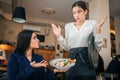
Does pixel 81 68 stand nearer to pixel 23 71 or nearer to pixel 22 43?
pixel 23 71

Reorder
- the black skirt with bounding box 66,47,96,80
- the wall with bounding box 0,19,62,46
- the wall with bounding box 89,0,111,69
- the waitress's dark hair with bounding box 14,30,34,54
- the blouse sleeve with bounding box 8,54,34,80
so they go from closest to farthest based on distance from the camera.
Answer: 1. the black skirt with bounding box 66,47,96,80
2. the blouse sleeve with bounding box 8,54,34,80
3. the waitress's dark hair with bounding box 14,30,34,54
4. the wall with bounding box 89,0,111,69
5. the wall with bounding box 0,19,62,46

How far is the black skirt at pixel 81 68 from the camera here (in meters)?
1.22

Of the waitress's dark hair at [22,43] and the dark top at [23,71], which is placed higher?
the waitress's dark hair at [22,43]

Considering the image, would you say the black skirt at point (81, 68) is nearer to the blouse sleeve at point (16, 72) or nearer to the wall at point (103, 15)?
the blouse sleeve at point (16, 72)

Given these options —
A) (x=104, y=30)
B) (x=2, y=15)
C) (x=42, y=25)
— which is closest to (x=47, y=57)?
(x=42, y=25)

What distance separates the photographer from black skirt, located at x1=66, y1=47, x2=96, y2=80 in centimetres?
122

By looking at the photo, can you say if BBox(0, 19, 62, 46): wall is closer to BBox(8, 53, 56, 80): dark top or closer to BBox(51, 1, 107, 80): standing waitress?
BBox(8, 53, 56, 80): dark top

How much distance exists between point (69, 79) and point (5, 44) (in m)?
4.24

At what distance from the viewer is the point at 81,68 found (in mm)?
1234

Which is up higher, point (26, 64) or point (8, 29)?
point (8, 29)

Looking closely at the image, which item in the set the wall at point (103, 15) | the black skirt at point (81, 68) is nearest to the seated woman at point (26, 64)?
the black skirt at point (81, 68)

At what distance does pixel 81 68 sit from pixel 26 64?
54 centimetres

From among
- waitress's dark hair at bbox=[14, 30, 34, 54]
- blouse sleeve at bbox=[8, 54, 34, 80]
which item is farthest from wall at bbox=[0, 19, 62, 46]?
blouse sleeve at bbox=[8, 54, 34, 80]

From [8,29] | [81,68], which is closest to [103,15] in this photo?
[81,68]
